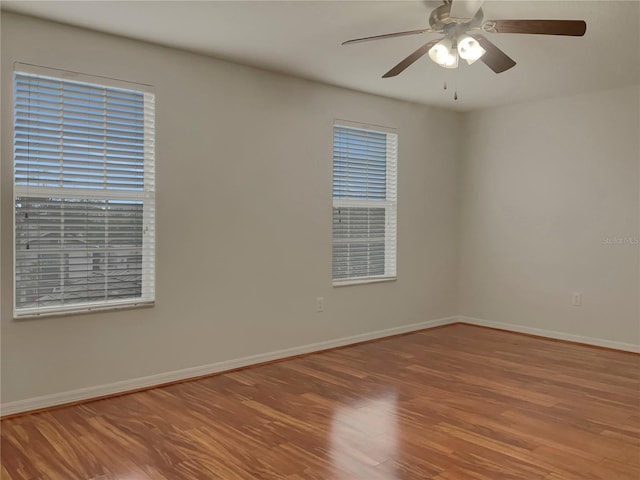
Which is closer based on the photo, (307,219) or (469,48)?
Answer: (469,48)

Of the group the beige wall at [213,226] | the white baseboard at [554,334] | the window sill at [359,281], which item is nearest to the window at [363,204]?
the window sill at [359,281]

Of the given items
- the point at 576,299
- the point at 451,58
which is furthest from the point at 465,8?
the point at 576,299

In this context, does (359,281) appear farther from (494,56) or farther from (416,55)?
(494,56)

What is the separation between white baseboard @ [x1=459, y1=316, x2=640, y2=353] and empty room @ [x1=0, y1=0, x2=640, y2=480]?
3 cm

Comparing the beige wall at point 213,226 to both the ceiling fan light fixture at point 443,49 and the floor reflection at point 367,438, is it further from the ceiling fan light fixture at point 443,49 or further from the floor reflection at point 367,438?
the ceiling fan light fixture at point 443,49

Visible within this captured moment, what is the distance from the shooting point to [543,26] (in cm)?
249

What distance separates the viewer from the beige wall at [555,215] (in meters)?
4.82

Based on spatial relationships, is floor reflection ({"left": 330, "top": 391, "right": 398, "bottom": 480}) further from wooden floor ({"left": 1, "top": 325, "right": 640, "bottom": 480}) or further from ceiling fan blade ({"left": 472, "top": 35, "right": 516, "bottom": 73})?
ceiling fan blade ({"left": 472, "top": 35, "right": 516, "bottom": 73})

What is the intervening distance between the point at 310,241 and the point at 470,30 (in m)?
2.29

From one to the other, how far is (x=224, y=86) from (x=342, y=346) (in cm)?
249

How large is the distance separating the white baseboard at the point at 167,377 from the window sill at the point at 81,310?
49 cm

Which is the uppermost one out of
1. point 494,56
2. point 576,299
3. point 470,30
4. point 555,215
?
point 470,30

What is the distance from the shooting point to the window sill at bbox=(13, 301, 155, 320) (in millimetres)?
3182

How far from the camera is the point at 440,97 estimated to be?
5.22m
